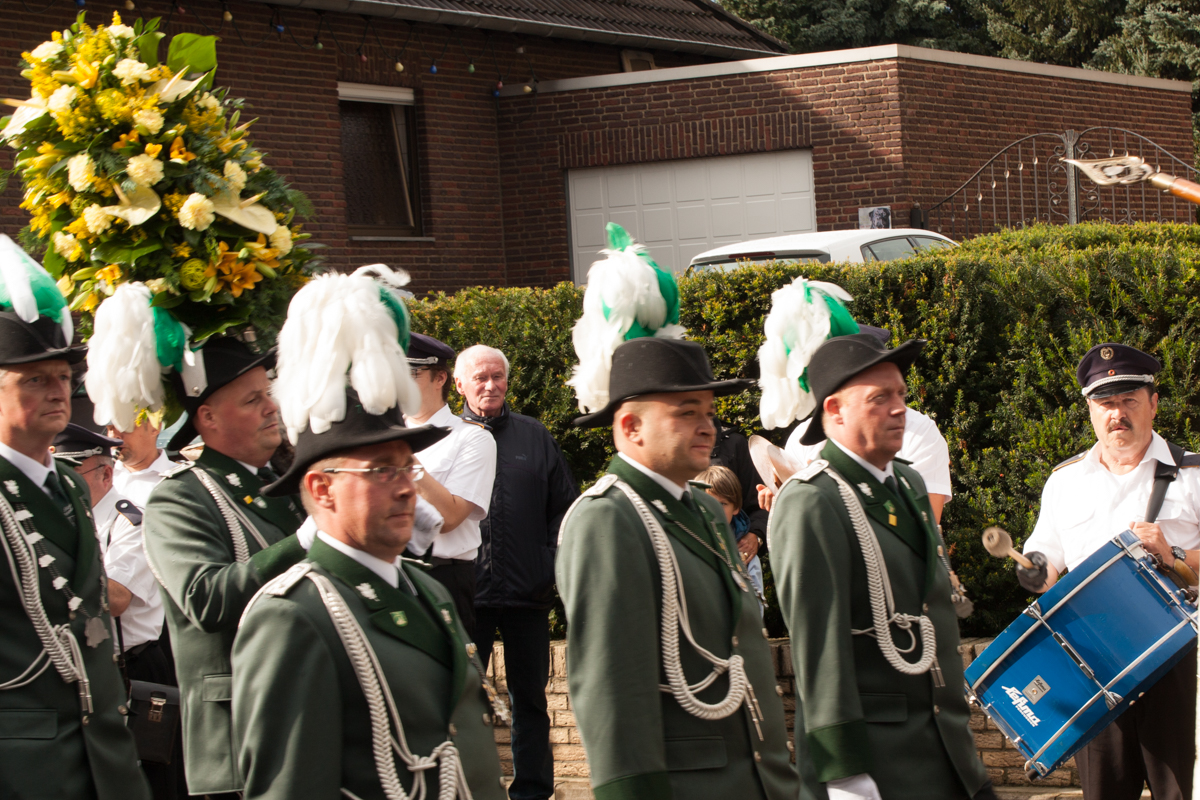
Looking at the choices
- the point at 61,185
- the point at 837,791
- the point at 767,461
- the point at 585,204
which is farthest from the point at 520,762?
the point at 585,204

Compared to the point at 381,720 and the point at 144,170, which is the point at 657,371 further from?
the point at 144,170

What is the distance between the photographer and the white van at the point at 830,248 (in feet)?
39.2

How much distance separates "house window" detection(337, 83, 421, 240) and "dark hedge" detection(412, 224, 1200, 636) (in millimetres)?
8409

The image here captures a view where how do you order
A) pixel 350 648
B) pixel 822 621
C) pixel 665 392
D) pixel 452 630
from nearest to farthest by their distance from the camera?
pixel 350 648 < pixel 452 630 < pixel 665 392 < pixel 822 621

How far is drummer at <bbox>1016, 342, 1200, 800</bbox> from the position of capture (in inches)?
202

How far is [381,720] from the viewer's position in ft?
9.41

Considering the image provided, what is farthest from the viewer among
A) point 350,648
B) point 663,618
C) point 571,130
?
point 571,130

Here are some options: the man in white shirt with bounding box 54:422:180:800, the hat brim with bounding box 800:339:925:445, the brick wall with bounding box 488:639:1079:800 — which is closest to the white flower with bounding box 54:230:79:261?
the man in white shirt with bounding box 54:422:180:800

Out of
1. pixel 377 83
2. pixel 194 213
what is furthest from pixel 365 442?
pixel 377 83

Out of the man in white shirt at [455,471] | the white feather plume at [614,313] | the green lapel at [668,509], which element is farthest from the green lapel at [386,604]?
the man in white shirt at [455,471]

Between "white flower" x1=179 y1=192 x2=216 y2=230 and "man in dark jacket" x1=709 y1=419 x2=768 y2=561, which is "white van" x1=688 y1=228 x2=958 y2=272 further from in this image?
"white flower" x1=179 y1=192 x2=216 y2=230

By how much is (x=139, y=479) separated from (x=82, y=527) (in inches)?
75.0

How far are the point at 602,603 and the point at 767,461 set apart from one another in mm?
2362

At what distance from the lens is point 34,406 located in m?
4.02
